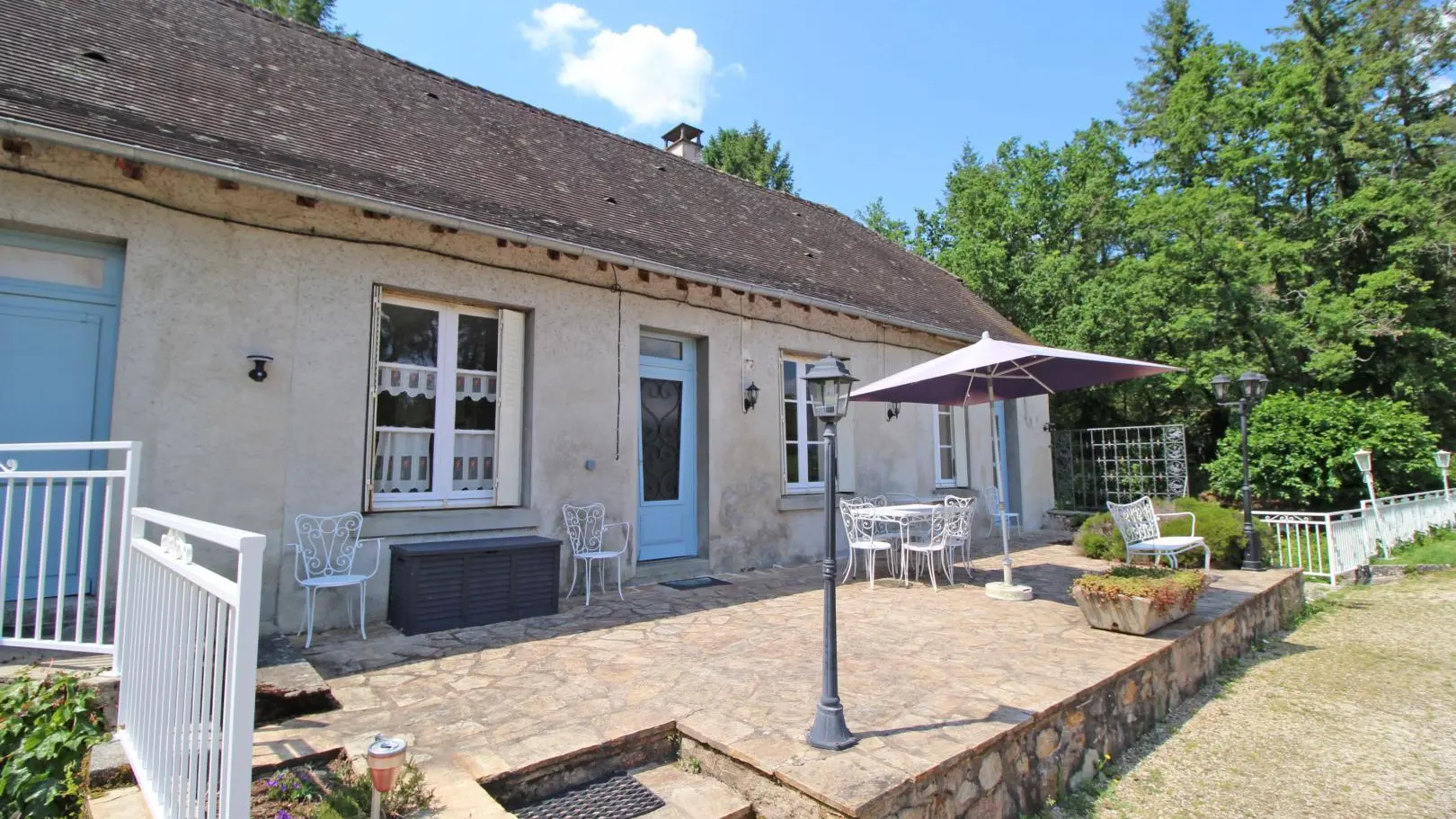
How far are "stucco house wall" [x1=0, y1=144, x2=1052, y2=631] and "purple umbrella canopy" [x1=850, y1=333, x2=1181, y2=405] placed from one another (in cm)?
217

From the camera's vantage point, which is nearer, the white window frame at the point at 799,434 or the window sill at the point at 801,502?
the window sill at the point at 801,502

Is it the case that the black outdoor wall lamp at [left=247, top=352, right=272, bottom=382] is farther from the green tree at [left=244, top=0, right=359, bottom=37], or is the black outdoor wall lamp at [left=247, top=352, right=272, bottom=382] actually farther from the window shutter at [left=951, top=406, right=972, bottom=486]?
the green tree at [left=244, top=0, right=359, bottom=37]

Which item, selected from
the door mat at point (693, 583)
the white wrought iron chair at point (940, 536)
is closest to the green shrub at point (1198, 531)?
the white wrought iron chair at point (940, 536)

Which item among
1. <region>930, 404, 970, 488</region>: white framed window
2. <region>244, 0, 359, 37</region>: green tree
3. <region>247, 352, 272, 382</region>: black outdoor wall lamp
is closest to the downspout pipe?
<region>247, 352, 272, 382</region>: black outdoor wall lamp

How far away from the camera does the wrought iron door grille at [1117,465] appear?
12406 mm

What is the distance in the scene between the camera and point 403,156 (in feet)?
20.7

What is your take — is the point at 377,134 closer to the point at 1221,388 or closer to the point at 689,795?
the point at 689,795

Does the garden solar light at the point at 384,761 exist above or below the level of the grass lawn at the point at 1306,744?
above

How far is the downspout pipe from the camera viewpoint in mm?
4047

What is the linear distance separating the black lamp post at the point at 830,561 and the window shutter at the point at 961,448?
7.90 m

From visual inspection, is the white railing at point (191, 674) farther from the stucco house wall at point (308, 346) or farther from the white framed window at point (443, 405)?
the white framed window at point (443, 405)

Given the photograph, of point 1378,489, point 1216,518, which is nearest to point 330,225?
point 1216,518

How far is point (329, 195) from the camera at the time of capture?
4984 mm

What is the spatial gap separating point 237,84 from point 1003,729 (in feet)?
24.5
